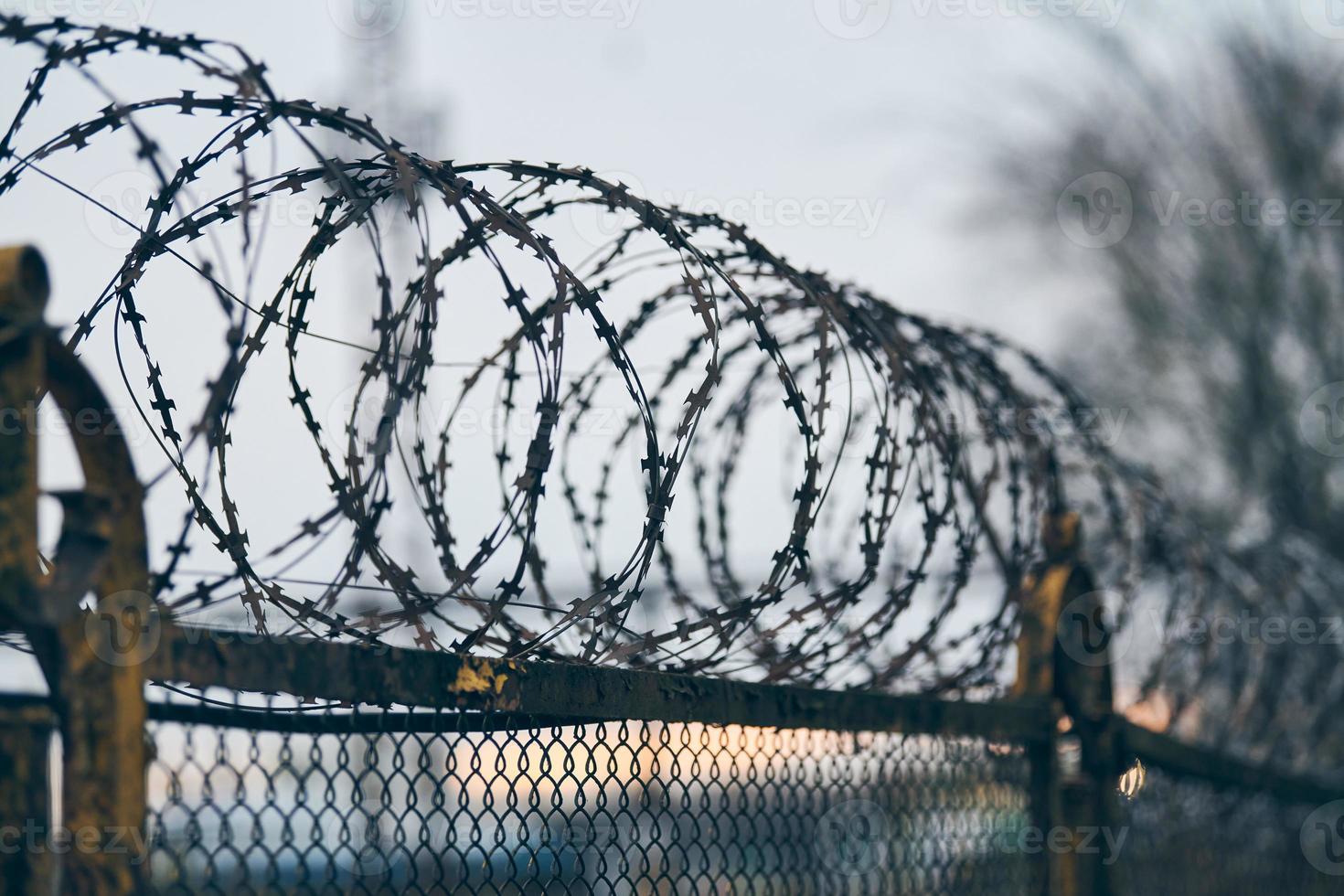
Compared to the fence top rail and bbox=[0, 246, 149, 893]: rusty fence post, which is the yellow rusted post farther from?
the fence top rail

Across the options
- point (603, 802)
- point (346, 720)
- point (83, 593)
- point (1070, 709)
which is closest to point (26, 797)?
point (83, 593)

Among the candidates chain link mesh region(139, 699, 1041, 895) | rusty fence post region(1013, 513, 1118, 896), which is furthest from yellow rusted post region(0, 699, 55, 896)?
rusty fence post region(1013, 513, 1118, 896)

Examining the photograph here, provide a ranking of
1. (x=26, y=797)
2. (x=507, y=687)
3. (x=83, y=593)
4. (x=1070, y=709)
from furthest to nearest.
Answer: (x=1070, y=709), (x=507, y=687), (x=26, y=797), (x=83, y=593)

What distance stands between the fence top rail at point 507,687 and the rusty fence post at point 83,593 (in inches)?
4.3

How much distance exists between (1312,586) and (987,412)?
3.08 meters

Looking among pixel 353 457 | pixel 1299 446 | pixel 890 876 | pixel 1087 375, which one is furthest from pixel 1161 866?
pixel 1087 375

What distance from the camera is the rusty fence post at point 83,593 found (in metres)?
1.68

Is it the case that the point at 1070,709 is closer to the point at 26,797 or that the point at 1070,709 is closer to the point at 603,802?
the point at 603,802

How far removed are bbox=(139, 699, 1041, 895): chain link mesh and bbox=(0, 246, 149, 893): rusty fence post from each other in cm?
31

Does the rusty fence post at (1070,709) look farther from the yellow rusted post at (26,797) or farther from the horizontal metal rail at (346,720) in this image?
the yellow rusted post at (26,797)

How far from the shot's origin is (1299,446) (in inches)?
695

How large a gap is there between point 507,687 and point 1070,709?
2.59 metres

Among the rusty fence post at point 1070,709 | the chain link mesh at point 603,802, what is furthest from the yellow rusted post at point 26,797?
Answer: the rusty fence post at point 1070,709

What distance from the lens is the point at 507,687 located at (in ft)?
8.56
